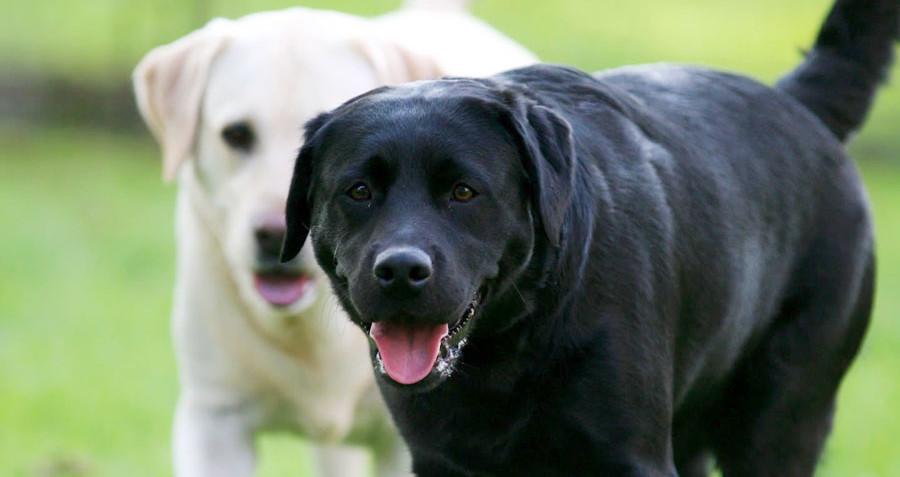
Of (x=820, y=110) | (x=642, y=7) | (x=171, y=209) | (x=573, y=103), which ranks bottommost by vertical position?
(x=642, y=7)

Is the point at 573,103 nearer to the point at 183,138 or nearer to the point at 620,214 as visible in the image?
the point at 620,214

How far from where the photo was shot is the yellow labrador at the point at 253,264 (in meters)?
5.41

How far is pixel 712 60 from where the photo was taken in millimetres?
18516

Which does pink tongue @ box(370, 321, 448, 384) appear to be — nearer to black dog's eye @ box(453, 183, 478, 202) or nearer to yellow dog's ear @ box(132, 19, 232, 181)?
black dog's eye @ box(453, 183, 478, 202)

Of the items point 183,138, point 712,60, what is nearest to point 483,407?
point 183,138

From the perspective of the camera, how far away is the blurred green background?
7520mm

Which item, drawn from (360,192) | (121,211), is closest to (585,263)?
(360,192)

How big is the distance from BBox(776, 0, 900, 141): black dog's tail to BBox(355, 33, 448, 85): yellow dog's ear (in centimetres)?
122

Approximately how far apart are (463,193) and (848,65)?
6.04 feet

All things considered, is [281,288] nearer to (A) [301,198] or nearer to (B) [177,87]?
(B) [177,87]

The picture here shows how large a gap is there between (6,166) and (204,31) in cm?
979

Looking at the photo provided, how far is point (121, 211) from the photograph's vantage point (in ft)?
43.7

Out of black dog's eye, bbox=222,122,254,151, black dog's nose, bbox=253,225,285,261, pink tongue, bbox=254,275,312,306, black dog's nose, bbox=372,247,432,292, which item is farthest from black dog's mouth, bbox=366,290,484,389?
black dog's eye, bbox=222,122,254,151

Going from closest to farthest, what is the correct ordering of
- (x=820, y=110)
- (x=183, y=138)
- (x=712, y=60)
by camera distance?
(x=820, y=110) → (x=183, y=138) → (x=712, y=60)
